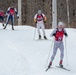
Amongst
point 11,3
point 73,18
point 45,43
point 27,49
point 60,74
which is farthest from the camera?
point 11,3

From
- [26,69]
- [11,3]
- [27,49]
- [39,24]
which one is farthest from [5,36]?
[11,3]

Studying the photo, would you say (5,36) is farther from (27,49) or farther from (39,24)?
(27,49)

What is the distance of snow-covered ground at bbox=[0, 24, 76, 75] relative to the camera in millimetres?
16141

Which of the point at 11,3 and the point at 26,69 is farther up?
the point at 11,3

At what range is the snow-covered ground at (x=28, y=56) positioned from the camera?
53.0 ft

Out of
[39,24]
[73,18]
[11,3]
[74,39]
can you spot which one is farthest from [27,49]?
[11,3]

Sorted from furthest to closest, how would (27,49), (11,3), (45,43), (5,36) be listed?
(11,3) → (5,36) → (45,43) → (27,49)

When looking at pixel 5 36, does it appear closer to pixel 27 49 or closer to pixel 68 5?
pixel 27 49

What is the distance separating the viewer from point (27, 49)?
1967 centimetres

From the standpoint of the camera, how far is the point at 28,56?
59.8 ft

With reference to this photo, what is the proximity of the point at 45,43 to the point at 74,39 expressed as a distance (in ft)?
9.83

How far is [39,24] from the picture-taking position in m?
22.4

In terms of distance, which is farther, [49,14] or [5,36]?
[49,14]

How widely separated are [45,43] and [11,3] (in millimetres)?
26663
